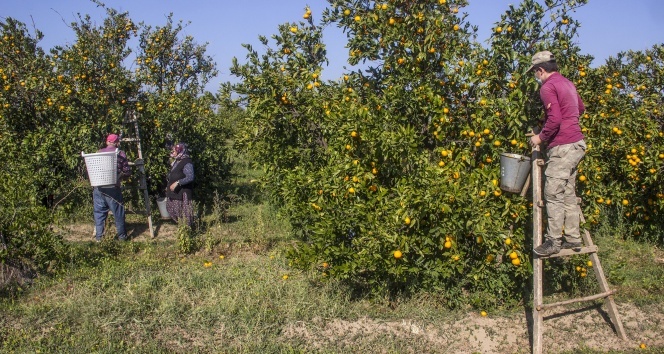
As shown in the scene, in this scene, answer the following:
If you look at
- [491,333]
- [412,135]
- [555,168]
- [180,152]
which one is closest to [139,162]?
[180,152]

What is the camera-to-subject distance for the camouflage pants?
4.18 metres

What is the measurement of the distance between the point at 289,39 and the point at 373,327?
2568 mm

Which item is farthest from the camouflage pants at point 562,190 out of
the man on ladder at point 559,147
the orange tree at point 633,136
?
the orange tree at point 633,136

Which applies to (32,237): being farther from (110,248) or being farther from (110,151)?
(110,151)

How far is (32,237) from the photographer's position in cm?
543

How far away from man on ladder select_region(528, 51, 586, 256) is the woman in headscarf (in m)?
4.79

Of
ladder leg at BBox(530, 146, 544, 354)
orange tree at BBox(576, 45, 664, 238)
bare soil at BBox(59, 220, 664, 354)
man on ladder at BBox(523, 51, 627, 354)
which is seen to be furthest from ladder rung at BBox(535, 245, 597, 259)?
orange tree at BBox(576, 45, 664, 238)

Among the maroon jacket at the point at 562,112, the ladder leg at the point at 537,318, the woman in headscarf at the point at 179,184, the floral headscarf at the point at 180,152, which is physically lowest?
the ladder leg at the point at 537,318

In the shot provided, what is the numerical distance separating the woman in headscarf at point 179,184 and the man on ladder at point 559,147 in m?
4.79

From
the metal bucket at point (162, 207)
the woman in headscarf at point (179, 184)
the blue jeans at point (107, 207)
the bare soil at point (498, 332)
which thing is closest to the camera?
the bare soil at point (498, 332)

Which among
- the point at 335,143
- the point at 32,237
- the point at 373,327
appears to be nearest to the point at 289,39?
the point at 335,143

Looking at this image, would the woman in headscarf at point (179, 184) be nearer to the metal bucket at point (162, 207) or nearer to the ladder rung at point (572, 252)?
the metal bucket at point (162, 207)

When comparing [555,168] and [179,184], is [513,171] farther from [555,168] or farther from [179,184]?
[179,184]

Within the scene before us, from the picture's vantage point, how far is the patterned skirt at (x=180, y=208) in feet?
24.8
